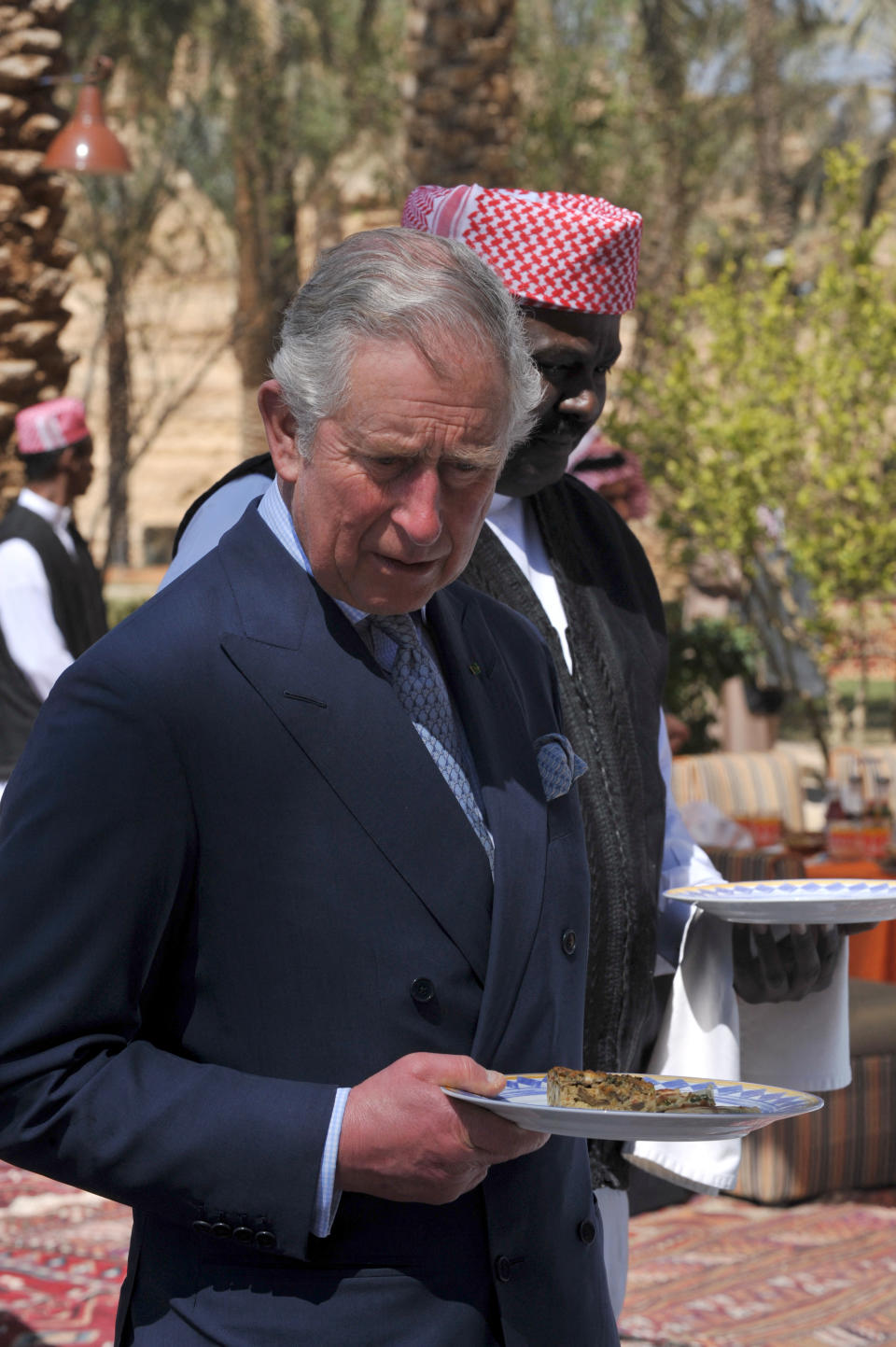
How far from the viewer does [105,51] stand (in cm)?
2042

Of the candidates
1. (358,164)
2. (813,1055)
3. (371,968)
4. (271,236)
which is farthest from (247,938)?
(358,164)

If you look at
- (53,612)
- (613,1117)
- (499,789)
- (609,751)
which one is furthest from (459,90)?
(613,1117)

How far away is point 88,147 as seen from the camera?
9219 mm

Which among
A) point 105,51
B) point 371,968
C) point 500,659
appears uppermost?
point 105,51

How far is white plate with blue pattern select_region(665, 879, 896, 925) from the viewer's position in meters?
2.06

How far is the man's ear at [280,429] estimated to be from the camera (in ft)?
5.19

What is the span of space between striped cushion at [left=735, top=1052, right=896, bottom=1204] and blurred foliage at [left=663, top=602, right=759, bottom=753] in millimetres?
6406

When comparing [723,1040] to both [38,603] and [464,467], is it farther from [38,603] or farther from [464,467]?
[38,603]

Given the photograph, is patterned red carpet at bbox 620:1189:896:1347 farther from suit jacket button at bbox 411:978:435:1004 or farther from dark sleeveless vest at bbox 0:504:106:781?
suit jacket button at bbox 411:978:435:1004

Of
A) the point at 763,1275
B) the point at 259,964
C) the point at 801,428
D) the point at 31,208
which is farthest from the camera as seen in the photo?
the point at 801,428

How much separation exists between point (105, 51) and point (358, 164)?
379 centimetres

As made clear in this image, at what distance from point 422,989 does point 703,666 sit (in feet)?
37.4

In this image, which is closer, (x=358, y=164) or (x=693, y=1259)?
(x=693, y=1259)

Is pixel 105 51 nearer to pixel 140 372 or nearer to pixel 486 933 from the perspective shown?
pixel 140 372
